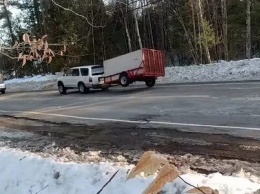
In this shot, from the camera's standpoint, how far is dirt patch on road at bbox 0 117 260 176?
23.3 feet

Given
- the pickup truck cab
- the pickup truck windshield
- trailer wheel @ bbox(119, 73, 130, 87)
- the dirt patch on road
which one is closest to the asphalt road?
the dirt patch on road

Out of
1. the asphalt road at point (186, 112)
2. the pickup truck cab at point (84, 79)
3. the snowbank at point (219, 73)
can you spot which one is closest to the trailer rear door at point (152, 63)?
the snowbank at point (219, 73)

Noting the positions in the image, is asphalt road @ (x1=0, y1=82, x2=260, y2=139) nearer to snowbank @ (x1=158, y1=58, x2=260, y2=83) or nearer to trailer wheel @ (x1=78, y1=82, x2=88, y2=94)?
snowbank @ (x1=158, y1=58, x2=260, y2=83)

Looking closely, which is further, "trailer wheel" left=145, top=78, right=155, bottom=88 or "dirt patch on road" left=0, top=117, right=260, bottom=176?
"trailer wheel" left=145, top=78, right=155, bottom=88

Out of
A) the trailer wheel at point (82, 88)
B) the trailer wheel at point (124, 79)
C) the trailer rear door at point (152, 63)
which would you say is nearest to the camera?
the trailer rear door at point (152, 63)

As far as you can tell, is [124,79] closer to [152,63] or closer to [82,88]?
[152,63]

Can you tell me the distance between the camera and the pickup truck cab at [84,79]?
2558cm

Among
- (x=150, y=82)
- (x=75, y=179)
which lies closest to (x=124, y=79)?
(x=150, y=82)

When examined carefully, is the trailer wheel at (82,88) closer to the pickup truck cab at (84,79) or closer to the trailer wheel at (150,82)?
the pickup truck cab at (84,79)

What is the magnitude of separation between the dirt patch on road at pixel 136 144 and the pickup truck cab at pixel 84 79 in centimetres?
1186

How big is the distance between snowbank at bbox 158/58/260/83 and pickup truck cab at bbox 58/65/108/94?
4.60 meters

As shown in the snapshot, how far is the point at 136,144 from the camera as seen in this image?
926 cm

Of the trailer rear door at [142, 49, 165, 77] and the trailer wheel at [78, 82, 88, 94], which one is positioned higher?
the trailer rear door at [142, 49, 165, 77]

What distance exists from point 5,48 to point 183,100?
11.7 metres
